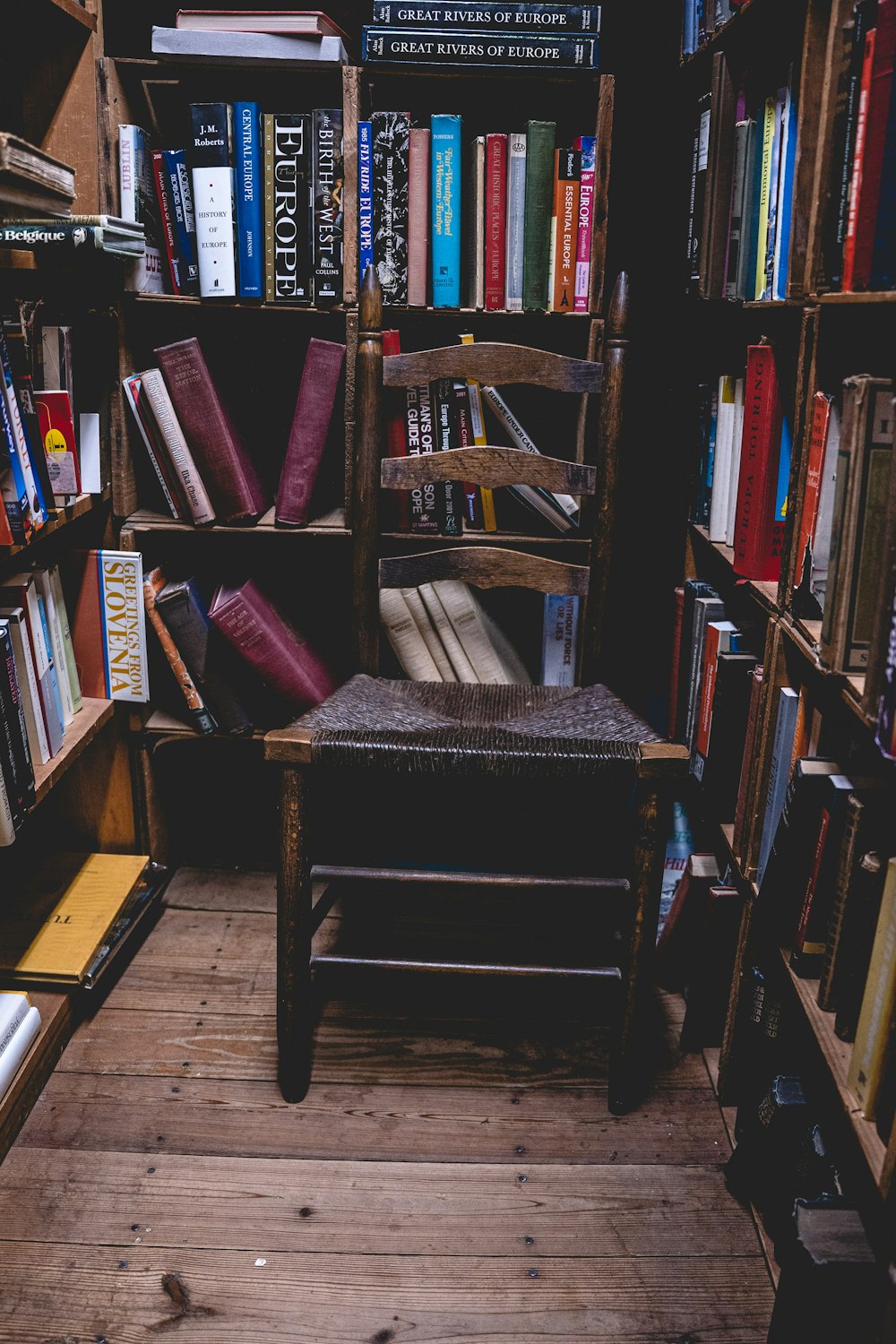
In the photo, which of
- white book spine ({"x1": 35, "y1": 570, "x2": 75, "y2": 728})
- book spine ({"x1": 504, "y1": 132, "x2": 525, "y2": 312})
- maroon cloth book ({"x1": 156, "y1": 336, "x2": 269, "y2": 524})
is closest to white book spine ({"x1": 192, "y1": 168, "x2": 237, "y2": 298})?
maroon cloth book ({"x1": 156, "y1": 336, "x2": 269, "y2": 524})

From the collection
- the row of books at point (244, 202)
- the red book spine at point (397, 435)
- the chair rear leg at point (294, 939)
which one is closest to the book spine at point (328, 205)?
the row of books at point (244, 202)

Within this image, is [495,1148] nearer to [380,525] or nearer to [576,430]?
[380,525]

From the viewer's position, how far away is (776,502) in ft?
4.47

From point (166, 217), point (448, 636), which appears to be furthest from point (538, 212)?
point (448, 636)

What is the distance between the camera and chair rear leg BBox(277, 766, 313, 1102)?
1394 millimetres

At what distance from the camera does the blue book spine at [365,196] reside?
165 cm

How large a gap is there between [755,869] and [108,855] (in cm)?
113

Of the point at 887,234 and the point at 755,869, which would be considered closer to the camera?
the point at 887,234

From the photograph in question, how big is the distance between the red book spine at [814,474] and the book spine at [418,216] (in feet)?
2.57

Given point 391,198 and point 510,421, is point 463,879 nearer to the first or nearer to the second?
point 510,421

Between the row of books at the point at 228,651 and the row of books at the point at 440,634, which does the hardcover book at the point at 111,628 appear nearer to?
the row of books at the point at 228,651

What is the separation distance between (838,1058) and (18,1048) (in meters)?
1.01

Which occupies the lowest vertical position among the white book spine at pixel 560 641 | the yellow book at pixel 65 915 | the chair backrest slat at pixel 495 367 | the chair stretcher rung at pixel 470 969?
the yellow book at pixel 65 915

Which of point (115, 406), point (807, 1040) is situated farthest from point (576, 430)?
point (807, 1040)
